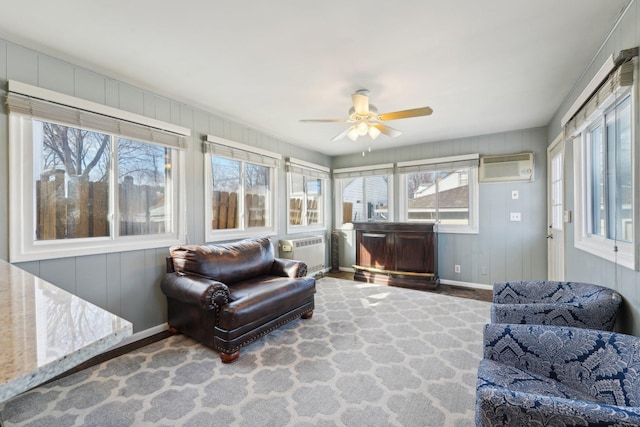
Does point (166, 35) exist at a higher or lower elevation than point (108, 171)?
higher

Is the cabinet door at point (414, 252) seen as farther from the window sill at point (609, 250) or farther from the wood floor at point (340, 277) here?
the window sill at point (609, 250)

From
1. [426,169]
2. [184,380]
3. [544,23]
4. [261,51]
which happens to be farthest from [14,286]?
[426,169]

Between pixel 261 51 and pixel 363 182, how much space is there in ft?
12.3

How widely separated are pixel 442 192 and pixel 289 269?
2.99 m

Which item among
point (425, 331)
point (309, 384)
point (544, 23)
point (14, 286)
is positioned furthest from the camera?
point (425, 331)

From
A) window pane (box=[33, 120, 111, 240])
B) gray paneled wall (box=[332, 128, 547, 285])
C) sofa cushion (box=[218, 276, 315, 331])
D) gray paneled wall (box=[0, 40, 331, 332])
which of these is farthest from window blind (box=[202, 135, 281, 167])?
gray paneled wall (box=[332, 128, 547, 285])

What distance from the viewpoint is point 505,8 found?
172 cm

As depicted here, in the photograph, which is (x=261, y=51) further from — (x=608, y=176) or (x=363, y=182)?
(x=363, y=182)

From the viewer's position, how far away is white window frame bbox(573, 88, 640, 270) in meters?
1.57

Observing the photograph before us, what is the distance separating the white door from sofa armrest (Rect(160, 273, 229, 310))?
141 inches

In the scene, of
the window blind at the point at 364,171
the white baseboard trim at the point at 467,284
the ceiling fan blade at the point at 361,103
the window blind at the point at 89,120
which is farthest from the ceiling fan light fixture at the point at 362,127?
the white baseboard trim at the point at 467,284

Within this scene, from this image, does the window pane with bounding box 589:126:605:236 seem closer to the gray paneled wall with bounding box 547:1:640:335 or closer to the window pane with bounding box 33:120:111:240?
the gray paneled wall with bounding box 547:1:640:335

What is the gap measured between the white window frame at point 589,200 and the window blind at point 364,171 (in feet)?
9.12

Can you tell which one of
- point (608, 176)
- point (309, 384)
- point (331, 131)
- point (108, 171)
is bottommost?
point (309, 384)
